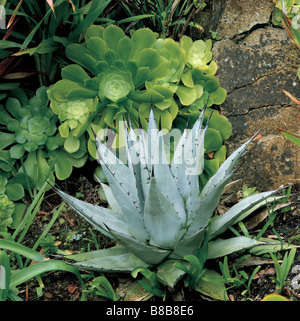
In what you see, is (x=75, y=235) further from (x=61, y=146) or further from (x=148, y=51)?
(x=148, y=51)

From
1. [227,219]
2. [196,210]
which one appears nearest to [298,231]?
[227,219]

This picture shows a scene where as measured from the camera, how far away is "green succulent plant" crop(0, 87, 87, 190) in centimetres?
228

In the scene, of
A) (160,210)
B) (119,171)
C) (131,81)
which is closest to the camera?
(160,210)

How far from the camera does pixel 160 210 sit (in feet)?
5.07

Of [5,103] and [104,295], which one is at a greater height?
[5,103]

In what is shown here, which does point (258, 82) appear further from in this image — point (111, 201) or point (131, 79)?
point (111, 201)

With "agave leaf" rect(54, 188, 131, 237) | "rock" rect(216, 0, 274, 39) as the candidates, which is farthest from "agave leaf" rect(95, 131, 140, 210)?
"rock" rect(216, 0, 274, 39)

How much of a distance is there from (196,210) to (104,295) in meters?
0.51

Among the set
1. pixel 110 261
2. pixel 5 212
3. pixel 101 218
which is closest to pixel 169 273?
pixel 110 261

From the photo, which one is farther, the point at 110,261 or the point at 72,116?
the point at 72,116

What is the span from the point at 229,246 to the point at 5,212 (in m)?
1.13

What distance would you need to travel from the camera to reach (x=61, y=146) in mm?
2350

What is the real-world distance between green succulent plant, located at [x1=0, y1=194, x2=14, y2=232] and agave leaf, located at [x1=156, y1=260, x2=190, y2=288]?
0.87m

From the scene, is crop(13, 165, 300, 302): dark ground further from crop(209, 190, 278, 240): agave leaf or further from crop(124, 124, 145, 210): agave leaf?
crop(124, 124, 145, 210): agave leaf
